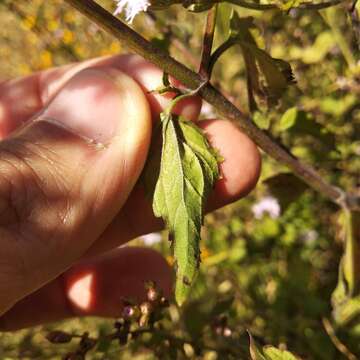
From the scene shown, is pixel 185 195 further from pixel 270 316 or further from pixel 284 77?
pixel 270 316

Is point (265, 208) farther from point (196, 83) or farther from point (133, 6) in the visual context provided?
point (133, 6)

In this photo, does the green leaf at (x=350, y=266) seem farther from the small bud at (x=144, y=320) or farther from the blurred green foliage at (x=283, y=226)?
the small bud at (x=144, y=320)

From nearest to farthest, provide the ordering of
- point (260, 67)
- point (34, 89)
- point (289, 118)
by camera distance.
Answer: point (260, 67), point (289, 118), point (34, 89)

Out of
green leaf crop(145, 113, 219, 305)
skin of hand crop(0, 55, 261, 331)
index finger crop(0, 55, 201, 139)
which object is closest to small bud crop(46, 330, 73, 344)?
skin of hand crop(0, 55, 261, 331)

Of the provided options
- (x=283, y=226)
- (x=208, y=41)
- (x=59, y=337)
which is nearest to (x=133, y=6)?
(x=208, y=41)

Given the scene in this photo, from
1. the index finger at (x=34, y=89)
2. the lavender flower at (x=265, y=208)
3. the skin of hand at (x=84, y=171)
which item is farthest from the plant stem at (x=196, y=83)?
the lavender flower at (x=265, y=208)

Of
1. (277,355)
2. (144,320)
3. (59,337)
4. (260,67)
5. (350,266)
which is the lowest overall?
(59,337)
